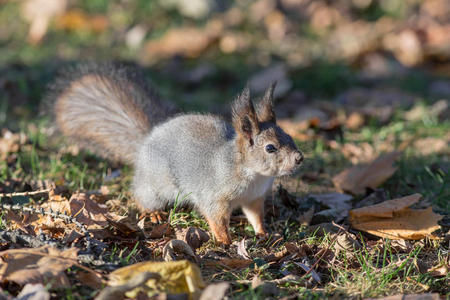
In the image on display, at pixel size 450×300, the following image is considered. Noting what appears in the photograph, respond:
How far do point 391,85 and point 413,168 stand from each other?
8.05 feet

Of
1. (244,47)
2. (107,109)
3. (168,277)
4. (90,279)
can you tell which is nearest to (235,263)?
(168,277)

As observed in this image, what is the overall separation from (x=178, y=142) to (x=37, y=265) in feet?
4.59

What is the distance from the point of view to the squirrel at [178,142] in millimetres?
3072

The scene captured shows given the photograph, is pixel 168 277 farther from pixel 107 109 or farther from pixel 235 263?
pixel 107 109

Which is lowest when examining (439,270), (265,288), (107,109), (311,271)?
(439,270)

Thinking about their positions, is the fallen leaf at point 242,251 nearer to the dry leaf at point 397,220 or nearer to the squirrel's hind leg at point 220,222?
the squirrel's hind leg at point 220,222

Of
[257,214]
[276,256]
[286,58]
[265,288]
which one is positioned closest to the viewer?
[265,288]

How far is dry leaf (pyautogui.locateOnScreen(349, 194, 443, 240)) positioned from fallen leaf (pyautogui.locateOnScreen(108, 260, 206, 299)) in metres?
1.36

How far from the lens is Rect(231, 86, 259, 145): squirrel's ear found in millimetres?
3000

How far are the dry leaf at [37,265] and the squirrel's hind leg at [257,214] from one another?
1.30 m

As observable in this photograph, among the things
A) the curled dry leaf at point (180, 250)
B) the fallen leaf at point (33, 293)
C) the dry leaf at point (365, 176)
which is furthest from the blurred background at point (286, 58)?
the fallen leaf at point (33, 293)

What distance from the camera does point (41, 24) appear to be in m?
7.36

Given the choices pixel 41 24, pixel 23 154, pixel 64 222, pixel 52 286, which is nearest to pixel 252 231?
pixel 64 222

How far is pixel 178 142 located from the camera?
345 centimetres
